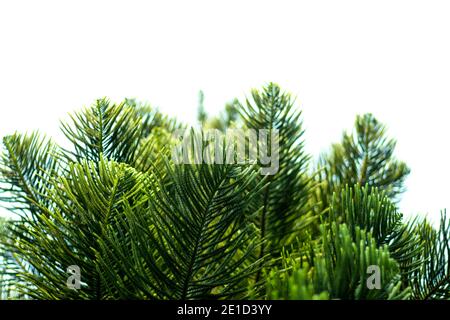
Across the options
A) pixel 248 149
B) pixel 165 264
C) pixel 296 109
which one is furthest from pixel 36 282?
pixel 296 109

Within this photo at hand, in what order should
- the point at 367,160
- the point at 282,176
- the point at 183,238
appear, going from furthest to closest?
the point at 367,160
the point at 282,176
the point at 183,238

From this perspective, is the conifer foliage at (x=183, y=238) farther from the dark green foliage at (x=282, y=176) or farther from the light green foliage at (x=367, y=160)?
the light green foliage at (x=367, y=160)

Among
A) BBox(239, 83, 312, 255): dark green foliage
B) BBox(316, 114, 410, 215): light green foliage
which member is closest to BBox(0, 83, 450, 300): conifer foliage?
BBox(239, 83, 312, 255): dark green foliage

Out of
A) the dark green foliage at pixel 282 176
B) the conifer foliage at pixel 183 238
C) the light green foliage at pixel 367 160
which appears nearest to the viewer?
the conifer foliage at pixel 183 238

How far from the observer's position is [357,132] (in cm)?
118

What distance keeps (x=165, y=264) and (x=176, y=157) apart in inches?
4.5

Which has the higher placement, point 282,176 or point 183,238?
point 282,176

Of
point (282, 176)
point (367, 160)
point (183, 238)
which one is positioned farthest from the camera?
point (367, 160)

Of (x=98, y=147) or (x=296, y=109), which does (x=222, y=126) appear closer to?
(x=296, y=109)

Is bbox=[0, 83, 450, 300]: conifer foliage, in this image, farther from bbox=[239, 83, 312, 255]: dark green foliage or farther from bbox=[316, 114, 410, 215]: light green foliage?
bbox=[316, 114, 410, 215]: light green foliage

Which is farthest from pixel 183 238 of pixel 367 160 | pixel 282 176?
pixel 367 160

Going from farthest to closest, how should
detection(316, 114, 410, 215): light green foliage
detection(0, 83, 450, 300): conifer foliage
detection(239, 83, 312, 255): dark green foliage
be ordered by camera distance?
detection(316, 114, 410, 215): light green foliage
detection(239, 83, 312, 255): dark green foliage
detection(0, 83, 450, 300): conifer foliage

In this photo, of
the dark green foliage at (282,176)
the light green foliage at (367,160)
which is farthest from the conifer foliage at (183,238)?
the light green foliage at (367,160)

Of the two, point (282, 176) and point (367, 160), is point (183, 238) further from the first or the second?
point (367, 160)
